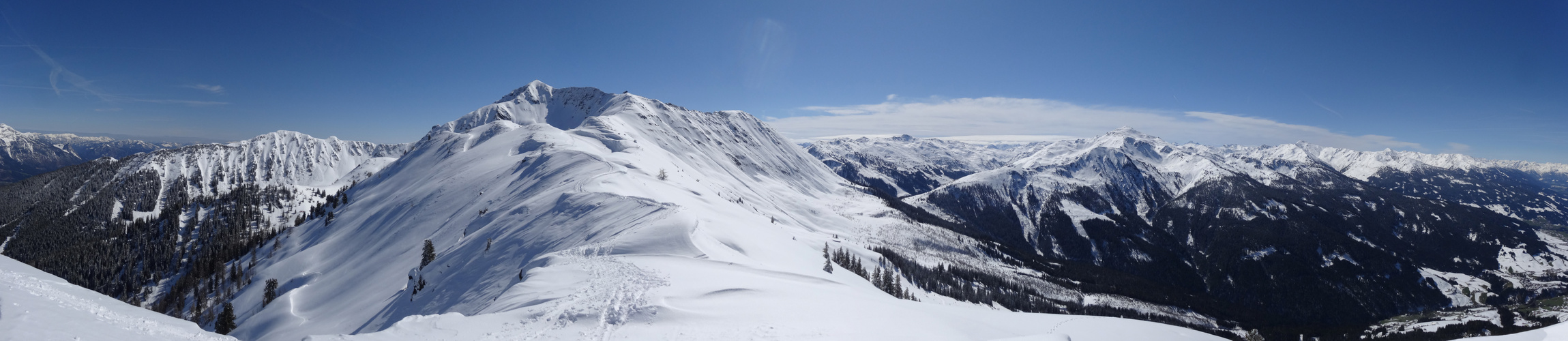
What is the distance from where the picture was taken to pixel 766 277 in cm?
3612

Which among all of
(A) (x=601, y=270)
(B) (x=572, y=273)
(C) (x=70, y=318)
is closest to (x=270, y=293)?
(B) (x=572, y=273)

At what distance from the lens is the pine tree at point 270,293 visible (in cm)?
7244

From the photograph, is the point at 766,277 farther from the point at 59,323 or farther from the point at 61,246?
the point at 61,246

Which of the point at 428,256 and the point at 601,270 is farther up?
the point at 601,270

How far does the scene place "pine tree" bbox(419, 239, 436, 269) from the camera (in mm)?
52441

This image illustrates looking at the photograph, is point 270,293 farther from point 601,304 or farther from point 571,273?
point 601,304

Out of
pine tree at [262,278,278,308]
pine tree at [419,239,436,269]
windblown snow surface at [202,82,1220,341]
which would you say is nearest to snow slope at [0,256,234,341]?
windblown snow surface at [202,82,1220,341]

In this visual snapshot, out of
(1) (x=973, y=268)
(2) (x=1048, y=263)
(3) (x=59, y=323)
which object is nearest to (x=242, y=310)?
(3) (x=59, y=323)

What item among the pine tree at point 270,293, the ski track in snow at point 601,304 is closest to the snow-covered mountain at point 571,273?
the ski track in snow at point 601,304

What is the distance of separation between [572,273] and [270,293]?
7753cm

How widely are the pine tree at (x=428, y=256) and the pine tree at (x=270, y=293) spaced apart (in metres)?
39.6

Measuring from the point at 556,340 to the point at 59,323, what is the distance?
1219 cm

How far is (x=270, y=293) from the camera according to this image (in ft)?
241

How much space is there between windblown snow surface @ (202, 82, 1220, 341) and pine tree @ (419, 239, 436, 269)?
88cm
